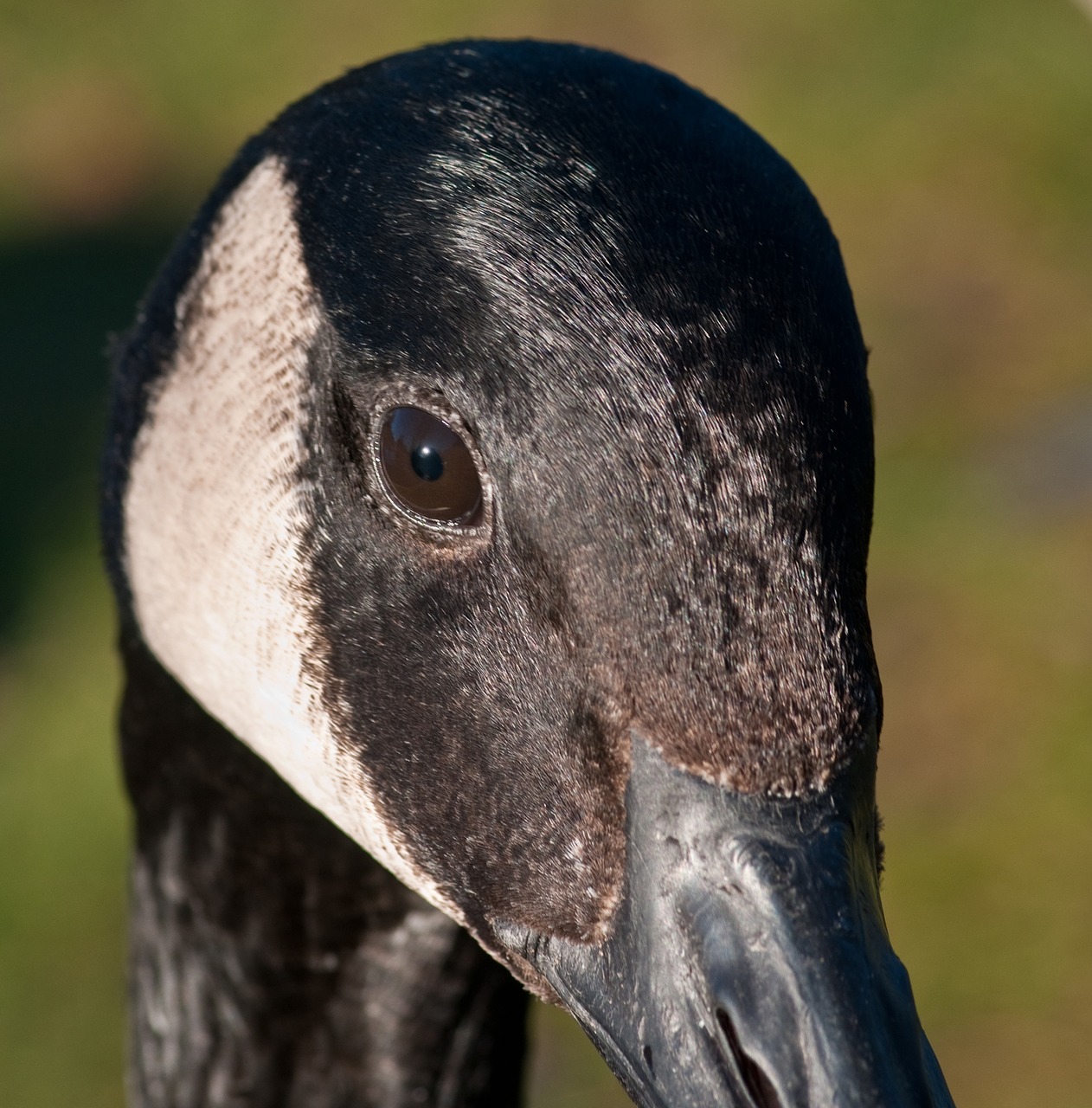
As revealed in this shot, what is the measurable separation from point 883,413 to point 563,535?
558 centimetres

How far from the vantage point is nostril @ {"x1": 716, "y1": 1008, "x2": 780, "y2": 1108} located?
62.6 inches

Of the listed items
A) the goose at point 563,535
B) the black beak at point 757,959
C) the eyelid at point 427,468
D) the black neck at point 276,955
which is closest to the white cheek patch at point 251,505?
the goose at point 563,535

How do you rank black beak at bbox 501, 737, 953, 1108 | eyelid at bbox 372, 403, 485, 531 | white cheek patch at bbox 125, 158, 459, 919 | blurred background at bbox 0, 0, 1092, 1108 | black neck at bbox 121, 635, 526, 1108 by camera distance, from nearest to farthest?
black beak at bbox 501, 737, 953, 1108
eyelid at bbox 372, 403, 485, 531
white cheek patch at bbox 125, 158, 459, 919
black neck at bbox 121, 635, 526, 1108
blurred background at bbox 0, 0, 1092, 1108

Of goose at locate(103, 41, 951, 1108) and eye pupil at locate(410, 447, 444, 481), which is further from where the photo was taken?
eye pupil at locate(410, 447, 444, 481)

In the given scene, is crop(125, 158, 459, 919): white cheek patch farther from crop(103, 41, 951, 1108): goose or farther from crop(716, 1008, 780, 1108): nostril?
crop(716, 1008, 780, 1108): nostril

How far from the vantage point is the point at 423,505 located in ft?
6.08

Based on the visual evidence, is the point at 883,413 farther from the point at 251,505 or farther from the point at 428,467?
the point at 428,467

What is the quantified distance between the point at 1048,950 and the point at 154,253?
17.5ft

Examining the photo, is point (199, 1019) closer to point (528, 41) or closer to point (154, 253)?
point (528, 41)

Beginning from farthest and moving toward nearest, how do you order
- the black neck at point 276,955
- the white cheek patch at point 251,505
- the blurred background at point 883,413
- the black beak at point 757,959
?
the blurred background at point 883,413 < the black neck at point 276,955 < the white cheek patch at point 251,505 < the black beak at point 757,959

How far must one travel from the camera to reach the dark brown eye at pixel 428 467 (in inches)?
70.4

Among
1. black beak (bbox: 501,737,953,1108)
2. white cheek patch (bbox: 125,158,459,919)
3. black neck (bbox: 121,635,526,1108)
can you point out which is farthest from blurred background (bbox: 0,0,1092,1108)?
black beak (bbox: 501,737,953,1108)

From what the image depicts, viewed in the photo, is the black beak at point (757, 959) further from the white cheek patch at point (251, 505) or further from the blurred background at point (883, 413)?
the blurred background at point (883, 413)

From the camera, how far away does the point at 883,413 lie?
702cm
